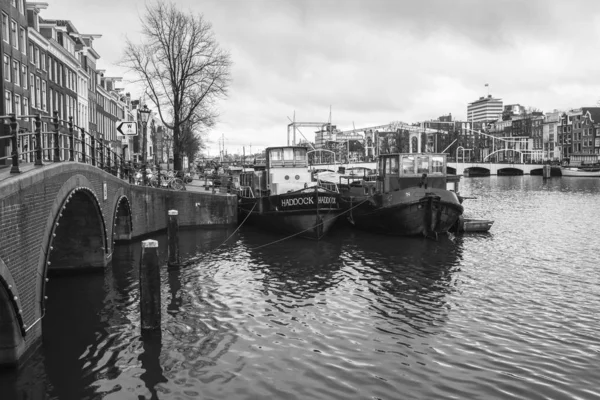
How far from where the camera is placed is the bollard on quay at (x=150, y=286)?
11702 mm

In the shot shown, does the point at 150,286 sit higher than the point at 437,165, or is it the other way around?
the point at 437,165

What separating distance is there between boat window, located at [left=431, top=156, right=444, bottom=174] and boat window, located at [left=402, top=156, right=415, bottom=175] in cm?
102

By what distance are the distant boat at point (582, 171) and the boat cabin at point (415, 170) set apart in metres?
79.9

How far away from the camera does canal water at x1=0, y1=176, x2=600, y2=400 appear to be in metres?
9.23

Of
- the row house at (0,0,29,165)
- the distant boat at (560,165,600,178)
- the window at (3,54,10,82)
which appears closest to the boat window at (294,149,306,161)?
the row house at (0,0,29,165)

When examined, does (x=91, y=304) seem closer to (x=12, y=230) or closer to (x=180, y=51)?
(x=12, y=230)

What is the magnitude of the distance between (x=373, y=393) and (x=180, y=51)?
31.7 metres

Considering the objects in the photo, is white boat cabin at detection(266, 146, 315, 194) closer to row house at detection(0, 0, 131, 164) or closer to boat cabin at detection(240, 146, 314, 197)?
boat cabin at detection(240, 146, 314, 197)

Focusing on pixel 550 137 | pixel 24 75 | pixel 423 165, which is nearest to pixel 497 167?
pixel 550 137

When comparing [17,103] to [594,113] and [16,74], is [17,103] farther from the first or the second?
[594,113]

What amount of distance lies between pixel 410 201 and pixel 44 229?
17.8 m

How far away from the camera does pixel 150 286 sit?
11672 millimetres

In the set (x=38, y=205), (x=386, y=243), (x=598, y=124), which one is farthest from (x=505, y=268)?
(x=598, y=124)

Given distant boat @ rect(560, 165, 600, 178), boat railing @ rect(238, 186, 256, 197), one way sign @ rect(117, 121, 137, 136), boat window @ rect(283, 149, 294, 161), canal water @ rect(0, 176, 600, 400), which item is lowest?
canal water @ rect(0, 176, 600, 400)
